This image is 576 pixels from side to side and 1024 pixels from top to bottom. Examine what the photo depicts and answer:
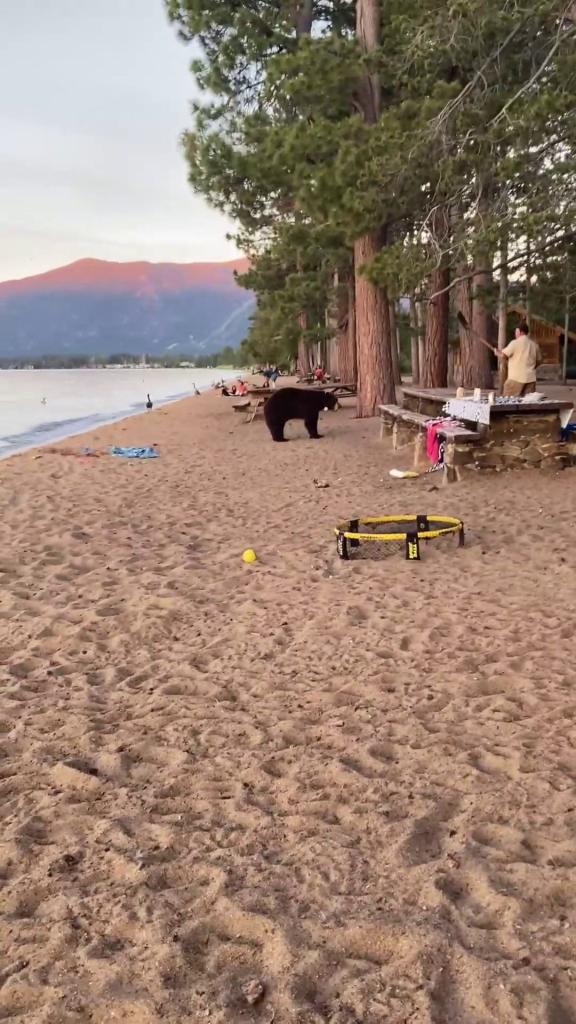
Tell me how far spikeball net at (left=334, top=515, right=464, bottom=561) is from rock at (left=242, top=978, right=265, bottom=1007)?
432 cm

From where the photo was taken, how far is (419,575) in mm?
5684

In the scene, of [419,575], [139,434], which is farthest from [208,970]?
[139,434]

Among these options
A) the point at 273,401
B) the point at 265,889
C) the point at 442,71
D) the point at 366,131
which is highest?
the point at 442,71

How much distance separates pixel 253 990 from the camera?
1.94 m

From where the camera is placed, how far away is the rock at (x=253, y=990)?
75.4 inches

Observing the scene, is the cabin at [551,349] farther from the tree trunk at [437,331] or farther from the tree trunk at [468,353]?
the tree trunk at [437,331]

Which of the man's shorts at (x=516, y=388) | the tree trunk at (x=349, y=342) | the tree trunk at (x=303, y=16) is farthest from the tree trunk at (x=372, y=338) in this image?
the tree trunk at (x=349, y=342)

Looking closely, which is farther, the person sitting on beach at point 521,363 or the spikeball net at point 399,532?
the person sitting on beach at point 521,363

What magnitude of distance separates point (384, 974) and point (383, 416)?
12.0 m

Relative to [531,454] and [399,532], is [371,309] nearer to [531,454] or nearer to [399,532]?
[531,454]

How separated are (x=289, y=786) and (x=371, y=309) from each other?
12967 millimetres

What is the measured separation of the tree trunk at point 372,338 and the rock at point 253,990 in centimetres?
1336

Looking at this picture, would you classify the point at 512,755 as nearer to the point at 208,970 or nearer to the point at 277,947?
the point at 277,947

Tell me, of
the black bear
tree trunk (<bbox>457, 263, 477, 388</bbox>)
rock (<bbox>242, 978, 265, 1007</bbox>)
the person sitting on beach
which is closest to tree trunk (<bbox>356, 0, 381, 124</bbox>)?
the black bear
